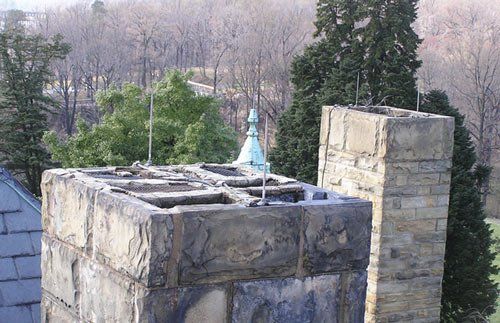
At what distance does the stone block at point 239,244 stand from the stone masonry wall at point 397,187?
6009 mm

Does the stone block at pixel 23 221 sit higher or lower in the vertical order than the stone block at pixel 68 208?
lower

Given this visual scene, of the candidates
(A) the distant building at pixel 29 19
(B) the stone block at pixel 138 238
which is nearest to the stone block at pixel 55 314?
(B) the stone block at pixel 138 238

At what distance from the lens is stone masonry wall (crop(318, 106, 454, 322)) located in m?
8.78

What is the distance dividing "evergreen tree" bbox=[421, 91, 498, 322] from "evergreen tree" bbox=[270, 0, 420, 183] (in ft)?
11.8

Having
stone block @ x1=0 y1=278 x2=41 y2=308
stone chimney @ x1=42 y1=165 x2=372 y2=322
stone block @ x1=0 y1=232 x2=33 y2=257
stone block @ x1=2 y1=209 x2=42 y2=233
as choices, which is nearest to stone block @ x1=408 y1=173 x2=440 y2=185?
stone block @ x1=2 y1=209 x2=42 y2=233

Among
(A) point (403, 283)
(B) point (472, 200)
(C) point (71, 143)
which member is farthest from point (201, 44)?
(A) point (403, 283)

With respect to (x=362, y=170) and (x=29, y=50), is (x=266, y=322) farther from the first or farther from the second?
(x=29, y=50)

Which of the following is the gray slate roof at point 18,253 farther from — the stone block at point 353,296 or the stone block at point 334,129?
the stone block at point 334,129

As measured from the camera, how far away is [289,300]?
2.74 meters

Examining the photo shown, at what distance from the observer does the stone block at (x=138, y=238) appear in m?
2.49

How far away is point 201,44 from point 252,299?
53037 millimetres

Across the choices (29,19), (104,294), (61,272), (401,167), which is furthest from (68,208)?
(29,19)

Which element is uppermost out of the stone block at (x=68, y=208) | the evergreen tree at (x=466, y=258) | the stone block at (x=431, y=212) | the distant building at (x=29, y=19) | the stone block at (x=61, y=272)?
the distant building at (x=29, y=19)

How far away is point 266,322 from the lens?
2723 millimetres
